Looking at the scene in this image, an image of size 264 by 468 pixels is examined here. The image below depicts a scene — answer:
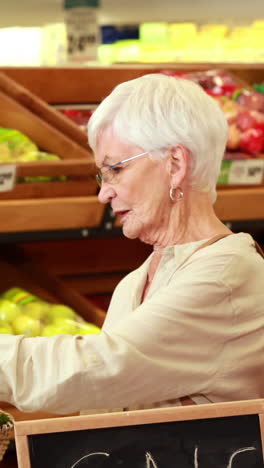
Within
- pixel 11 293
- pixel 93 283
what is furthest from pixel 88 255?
pixel 11 293

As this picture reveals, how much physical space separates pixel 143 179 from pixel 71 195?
119 centimetres

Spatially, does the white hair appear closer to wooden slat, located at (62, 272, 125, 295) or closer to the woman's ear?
the woman's ear

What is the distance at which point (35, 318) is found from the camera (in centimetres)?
302

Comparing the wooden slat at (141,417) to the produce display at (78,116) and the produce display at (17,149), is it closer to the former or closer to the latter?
the produce display at (17,149)

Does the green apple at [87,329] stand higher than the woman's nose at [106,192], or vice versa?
the woman's nose at [106,192]

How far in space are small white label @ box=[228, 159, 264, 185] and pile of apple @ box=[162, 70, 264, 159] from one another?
0.06 m

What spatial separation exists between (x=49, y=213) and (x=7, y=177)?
7.4 inches

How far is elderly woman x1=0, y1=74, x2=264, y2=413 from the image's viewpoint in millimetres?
1587

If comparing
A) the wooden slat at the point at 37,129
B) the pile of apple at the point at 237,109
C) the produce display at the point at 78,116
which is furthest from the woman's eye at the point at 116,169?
the produce display at the point at 78,116

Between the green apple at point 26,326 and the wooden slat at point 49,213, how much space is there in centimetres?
33

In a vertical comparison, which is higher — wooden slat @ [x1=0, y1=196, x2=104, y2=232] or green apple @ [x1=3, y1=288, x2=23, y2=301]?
wooden slat @ [x1=0, y1=196, x2=104, y2=232]

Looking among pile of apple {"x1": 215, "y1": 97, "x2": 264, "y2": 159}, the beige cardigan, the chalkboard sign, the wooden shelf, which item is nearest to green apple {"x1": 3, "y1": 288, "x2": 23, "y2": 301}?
the wooden shelf

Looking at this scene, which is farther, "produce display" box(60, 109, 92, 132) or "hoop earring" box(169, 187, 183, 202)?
"produce display" box(60, 109, 92, 132)

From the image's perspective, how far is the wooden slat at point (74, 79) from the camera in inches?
136
